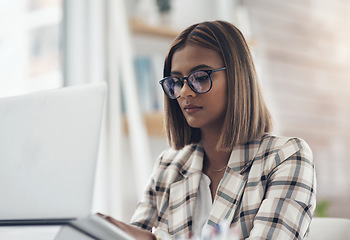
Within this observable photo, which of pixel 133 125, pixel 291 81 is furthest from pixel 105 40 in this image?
pixel 291 81

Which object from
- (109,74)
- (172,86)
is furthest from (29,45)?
(172,86)

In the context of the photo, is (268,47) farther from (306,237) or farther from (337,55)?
(306,237)

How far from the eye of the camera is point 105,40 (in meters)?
2.36

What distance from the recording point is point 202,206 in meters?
1.31

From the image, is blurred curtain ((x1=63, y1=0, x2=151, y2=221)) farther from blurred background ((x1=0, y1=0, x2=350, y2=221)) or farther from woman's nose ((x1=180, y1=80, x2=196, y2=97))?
woman's nose ((x1=180, y1=80, x2=196, y2=97))

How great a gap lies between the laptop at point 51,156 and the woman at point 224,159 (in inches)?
15.0

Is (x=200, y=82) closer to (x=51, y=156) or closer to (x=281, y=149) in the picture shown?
(x=281, y=149)

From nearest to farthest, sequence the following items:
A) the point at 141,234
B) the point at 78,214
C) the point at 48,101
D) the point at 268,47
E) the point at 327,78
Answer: the point at 78,214 → the point at 48,101 → the point at 141,234 → the point at 268,47 → the point at 327,78

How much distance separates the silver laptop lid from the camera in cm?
71

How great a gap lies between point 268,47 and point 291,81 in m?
0.33

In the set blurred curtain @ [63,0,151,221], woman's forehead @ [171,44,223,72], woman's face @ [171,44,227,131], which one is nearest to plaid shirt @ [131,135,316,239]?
woman's face @ [171,44,227,131]

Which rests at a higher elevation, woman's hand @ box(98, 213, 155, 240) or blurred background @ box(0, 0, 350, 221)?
blurred background @ box(0, 0, 350, 221)

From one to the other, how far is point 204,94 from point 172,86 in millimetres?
98

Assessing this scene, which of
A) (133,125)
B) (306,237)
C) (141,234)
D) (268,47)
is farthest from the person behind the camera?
(268,47)
